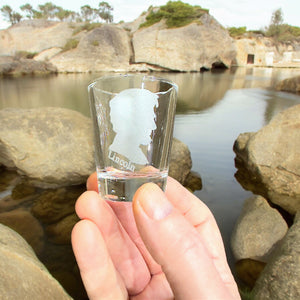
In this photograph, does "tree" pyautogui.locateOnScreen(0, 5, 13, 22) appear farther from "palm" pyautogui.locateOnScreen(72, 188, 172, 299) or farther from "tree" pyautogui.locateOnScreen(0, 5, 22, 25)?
"palm" pyautogui.locateOnScreen(72, 188, 172, 299)

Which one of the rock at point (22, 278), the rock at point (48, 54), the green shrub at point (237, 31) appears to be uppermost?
the green shrub at point (237, 31)

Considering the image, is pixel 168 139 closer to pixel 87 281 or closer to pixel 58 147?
pixel 87 281

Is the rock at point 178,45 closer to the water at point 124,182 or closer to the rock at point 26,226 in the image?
the rock at point 26,226

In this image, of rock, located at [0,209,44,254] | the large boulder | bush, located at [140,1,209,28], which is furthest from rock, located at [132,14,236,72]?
rock, located at [0,209,44,254]

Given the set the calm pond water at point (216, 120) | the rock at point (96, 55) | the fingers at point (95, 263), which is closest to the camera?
the fingers at point (95, 263)

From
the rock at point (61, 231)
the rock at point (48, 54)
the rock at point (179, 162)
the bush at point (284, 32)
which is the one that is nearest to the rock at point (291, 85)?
the rock at point (179, 162)

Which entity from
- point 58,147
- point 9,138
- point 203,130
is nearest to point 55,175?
point 58,147

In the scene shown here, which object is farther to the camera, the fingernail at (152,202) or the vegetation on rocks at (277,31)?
the vegetation on rocks at (277,31)
